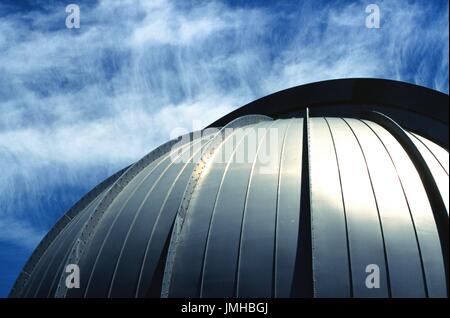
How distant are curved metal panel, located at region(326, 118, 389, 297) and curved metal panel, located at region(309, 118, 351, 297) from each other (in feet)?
0.42

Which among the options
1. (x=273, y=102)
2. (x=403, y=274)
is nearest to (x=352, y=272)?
(x=403, y=274)

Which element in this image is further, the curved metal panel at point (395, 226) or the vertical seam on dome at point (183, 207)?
the vertical seam on dome at point (183, 207)

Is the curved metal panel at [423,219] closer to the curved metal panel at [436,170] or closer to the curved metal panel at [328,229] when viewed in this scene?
the curved metal panel at [436,170]

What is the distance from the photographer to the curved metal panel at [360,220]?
11070 mm

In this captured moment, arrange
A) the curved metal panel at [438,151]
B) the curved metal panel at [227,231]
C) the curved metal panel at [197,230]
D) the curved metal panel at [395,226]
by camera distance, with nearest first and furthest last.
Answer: the curved metal panel at [395,226]
the curved metal panel at [227,231]
the curved metal panel at [197,230]
the curved metal panel at [438,151]

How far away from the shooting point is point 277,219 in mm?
12148

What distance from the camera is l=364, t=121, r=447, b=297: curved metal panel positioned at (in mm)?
11266

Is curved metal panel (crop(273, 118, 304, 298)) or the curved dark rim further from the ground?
the curved dark rim

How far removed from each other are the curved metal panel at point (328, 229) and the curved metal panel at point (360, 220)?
0.42 ft

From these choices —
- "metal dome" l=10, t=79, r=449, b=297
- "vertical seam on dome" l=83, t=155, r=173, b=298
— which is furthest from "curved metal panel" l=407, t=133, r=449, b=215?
"vertical seam on dome" l=83, t=155, r=173, b=298

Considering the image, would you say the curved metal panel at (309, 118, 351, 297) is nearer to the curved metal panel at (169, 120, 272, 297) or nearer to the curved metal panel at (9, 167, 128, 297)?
the curved metal panel at (169, 120, 272, 297)

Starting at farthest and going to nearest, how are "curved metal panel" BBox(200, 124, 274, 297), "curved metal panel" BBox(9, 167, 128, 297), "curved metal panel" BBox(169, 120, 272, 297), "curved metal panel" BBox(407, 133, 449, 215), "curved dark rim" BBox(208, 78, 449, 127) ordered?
"curved dark rim" BBox(208, 78, 449, 127)
"curved metal panel" BBox(9, 167, 128, 297)
"curved metal panel" BBox(407, 133, 449, 215)
"curved metal panel" BBox(169, 120, 272, 297)
"curved metal panel" BBox(200, 124, 274, 297)

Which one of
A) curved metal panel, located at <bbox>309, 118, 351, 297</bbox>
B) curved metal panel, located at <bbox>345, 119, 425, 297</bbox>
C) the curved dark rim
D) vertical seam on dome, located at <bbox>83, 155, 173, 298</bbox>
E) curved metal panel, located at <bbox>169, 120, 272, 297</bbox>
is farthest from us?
the curved dark rim

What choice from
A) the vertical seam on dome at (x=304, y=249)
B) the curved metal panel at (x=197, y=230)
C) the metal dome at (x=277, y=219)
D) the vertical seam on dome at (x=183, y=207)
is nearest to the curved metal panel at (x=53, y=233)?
the metal dome at (x=277, y=219)
